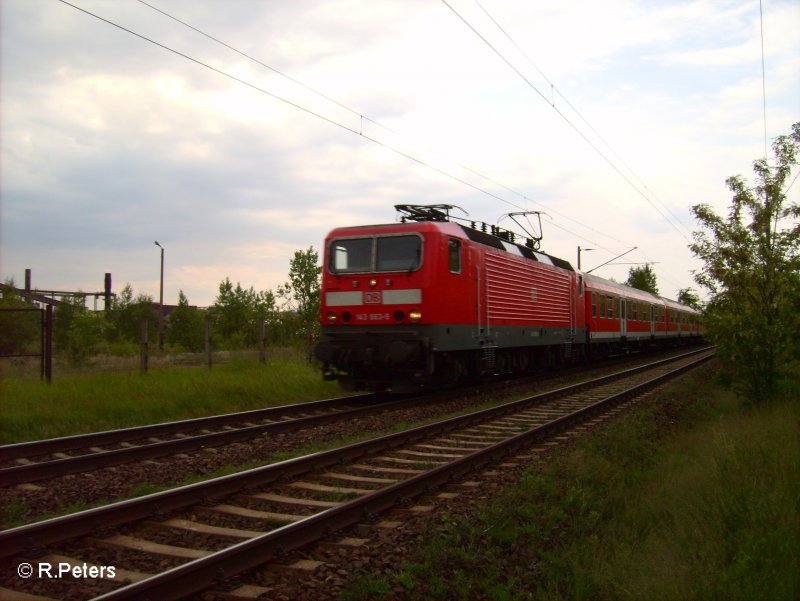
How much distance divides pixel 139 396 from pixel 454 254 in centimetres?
635

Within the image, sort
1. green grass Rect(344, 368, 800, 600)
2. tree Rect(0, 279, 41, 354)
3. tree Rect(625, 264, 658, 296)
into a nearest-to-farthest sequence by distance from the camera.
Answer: green grass Rect(344, 368, 800, 600)
tree Rect(0, 279, 41, 354)
tree Rect(625, 264, 658, 296)

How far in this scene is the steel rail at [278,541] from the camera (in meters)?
3.80

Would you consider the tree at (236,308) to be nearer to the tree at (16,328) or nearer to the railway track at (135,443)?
the tree at (16,328)

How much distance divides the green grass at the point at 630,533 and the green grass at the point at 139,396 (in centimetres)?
678

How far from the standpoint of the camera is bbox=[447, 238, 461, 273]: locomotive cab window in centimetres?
1285

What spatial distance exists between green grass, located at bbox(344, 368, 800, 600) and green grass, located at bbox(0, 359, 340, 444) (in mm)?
6783

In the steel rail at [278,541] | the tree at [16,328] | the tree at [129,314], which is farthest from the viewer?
the tree at [129,314]

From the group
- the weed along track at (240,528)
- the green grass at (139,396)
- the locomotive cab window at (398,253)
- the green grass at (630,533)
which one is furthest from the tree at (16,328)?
the green grass at (630,533)

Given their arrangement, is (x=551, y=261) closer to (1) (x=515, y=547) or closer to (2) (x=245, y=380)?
(2) (x=245, y=380)

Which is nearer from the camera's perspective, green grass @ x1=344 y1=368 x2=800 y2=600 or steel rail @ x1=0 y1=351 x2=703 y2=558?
green grass @ x1=344 y1=368 x2=800 y2=600

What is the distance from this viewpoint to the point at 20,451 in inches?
307

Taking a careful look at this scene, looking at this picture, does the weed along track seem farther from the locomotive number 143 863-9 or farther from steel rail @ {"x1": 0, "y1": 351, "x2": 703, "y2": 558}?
the locomotive number 143 863-9

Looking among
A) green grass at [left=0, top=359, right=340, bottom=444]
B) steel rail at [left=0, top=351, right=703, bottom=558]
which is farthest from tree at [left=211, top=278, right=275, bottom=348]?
steel rail at [left=0, top=351, right=703, bottom=558]

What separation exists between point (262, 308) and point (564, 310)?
2709 cm
